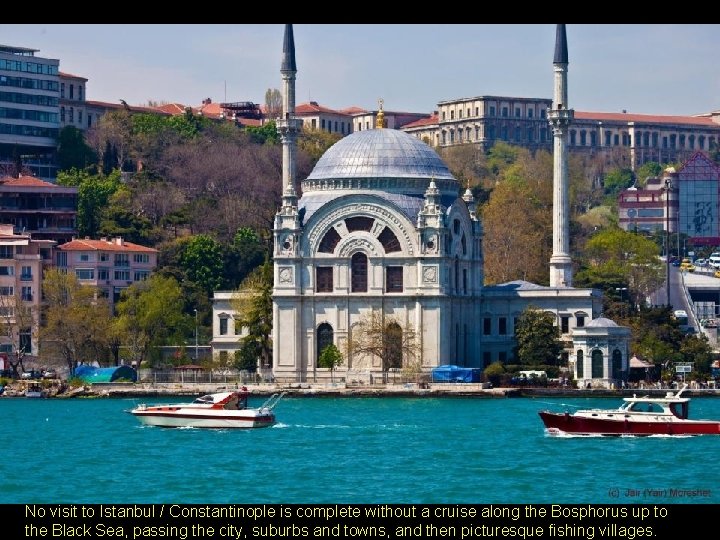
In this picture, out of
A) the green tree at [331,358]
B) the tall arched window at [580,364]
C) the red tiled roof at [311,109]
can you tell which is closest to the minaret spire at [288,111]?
the green tree at [331,358]

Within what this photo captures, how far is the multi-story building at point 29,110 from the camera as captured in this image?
4889 inches

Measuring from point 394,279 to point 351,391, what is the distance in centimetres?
758

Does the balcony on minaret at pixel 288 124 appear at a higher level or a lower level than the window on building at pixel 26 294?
higher

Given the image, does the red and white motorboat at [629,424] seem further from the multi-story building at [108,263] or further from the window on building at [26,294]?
the multi-story building at [108,263]

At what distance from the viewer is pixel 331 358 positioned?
3789 inches

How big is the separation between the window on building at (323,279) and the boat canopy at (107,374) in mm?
8667

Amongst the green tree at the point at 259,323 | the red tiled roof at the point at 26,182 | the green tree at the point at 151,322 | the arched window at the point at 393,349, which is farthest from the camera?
the red tiled roof at the point at 26,182

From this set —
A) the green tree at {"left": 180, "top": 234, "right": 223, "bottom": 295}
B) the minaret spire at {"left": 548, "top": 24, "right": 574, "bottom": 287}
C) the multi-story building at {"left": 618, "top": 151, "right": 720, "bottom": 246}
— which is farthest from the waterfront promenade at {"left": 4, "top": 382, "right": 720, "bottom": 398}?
the multi-story building at {"left": 618, "top": 151, "right": 720, "bottom": 246}

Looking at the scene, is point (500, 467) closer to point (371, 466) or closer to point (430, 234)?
point (371, 466)

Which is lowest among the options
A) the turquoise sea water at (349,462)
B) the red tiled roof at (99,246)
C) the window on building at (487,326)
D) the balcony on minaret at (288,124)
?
the turquoise sea water at (349,462)

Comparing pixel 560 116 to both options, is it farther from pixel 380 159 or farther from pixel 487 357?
pixel 487 357

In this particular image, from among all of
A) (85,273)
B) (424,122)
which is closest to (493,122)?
(424,122)

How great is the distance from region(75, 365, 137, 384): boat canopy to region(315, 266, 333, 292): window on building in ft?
28.4
